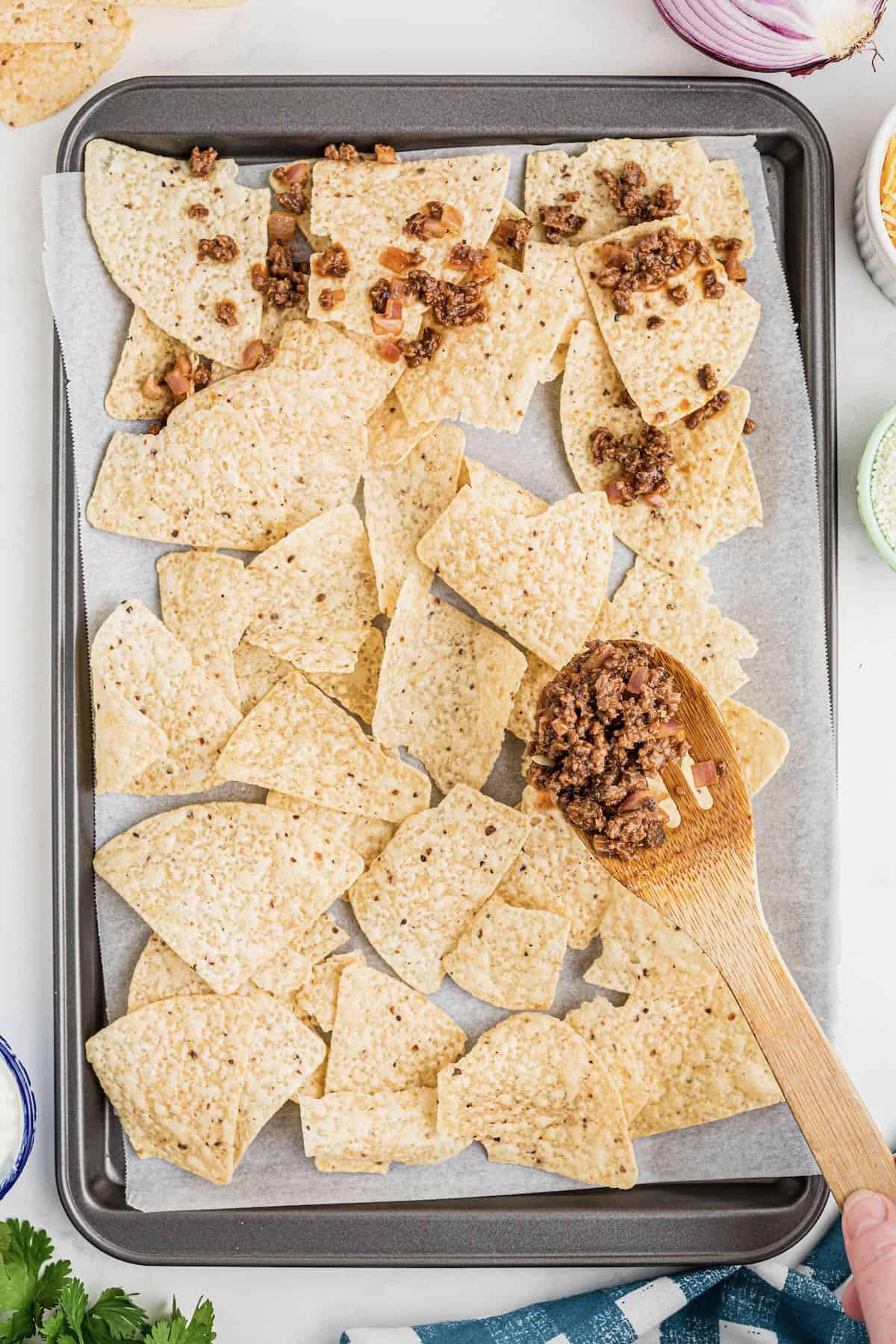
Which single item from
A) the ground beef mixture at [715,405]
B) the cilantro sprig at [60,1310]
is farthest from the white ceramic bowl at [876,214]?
the cilantro sprig at [60,1310]

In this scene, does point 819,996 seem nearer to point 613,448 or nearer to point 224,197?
point 613,448

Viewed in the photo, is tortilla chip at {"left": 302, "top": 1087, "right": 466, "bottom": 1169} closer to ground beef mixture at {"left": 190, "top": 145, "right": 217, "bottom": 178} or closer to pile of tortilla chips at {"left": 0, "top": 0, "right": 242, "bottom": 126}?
ground beef mixture at {"left": 190, "top": 145, "right": 217, "bottom": 178}

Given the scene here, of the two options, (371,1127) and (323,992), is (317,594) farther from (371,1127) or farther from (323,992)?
(371,1127)

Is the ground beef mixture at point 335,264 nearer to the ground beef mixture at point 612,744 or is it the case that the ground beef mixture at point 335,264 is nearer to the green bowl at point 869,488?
the ground beef mixture at point 612,744

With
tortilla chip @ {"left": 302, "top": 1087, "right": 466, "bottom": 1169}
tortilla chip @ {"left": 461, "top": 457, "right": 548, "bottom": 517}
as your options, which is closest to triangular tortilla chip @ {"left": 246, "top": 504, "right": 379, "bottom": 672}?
tortilla chip @ {"left": 461, "top": 457, "right": 548, "bottom": 517}

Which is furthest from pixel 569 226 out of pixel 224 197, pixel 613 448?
pixel 224 197
